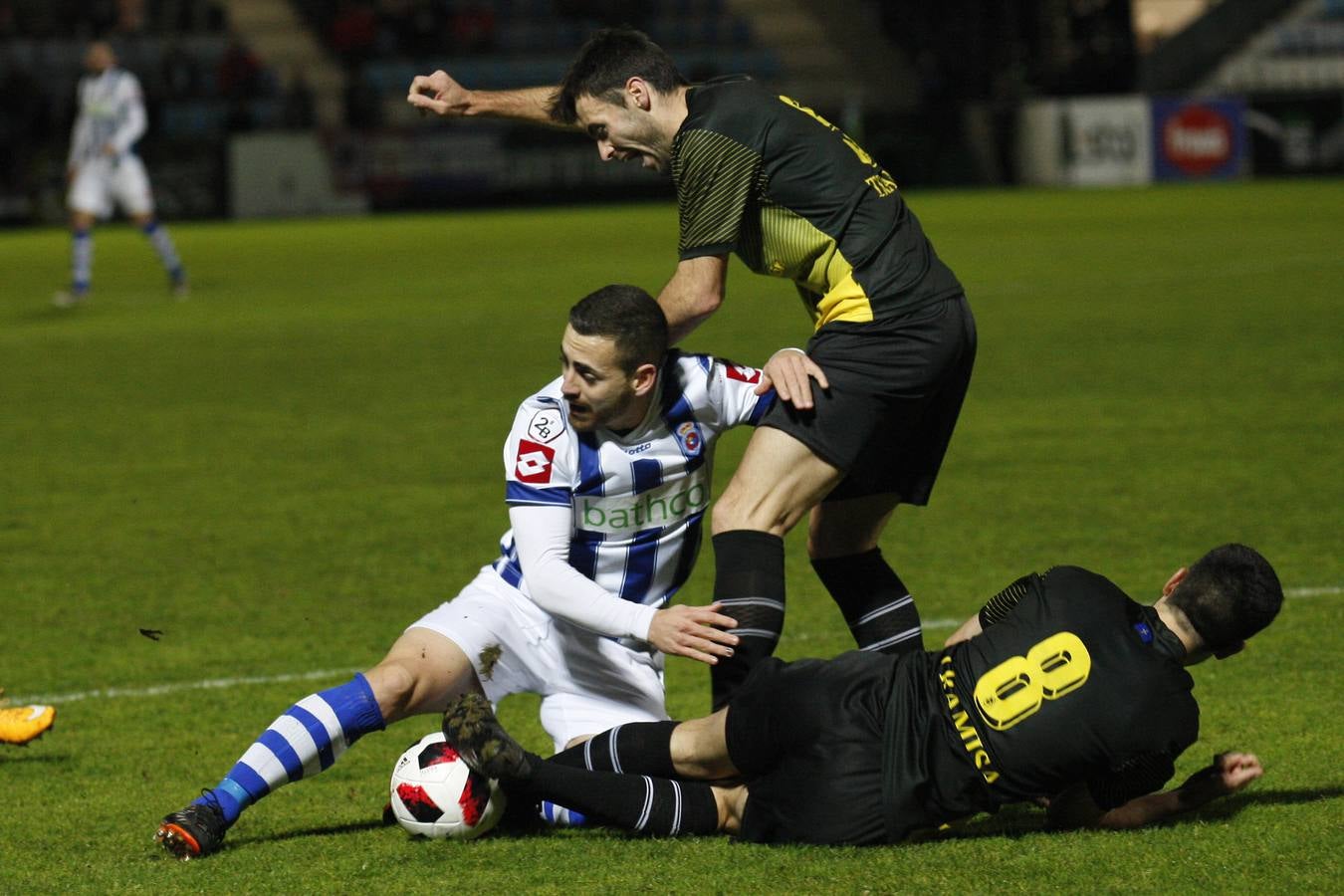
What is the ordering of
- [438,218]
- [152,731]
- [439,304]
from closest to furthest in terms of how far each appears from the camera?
[152,731] → [439,304] → [438,218]

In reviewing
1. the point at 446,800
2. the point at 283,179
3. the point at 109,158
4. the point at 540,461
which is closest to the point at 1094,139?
the point at 283,179

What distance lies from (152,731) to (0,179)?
26430 mm

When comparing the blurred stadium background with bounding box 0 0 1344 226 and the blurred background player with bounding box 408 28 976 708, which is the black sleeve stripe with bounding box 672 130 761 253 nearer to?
the blurred background player with bounding box 408 28 976 708

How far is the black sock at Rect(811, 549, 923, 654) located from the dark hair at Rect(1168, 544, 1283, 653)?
1100 millimetres

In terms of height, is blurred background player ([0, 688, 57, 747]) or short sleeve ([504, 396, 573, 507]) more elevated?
short sleeve ([504, 396, 573, 507])

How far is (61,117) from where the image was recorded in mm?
30297

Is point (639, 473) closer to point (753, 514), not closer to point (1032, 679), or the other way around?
point (753, 514)

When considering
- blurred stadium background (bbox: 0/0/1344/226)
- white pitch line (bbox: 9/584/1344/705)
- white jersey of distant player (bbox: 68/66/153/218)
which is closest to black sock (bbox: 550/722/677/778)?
white pitch line (bbox: 9/584/1344/705)

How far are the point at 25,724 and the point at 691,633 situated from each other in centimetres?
172

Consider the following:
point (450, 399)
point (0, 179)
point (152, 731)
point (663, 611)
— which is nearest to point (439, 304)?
point (450, 399)

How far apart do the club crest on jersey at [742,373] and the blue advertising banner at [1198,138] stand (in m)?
28.0

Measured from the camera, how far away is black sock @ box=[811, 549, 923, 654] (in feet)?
16.0

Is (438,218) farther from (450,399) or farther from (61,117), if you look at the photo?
(450,399)

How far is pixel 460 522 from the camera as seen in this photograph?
794 centimetres
